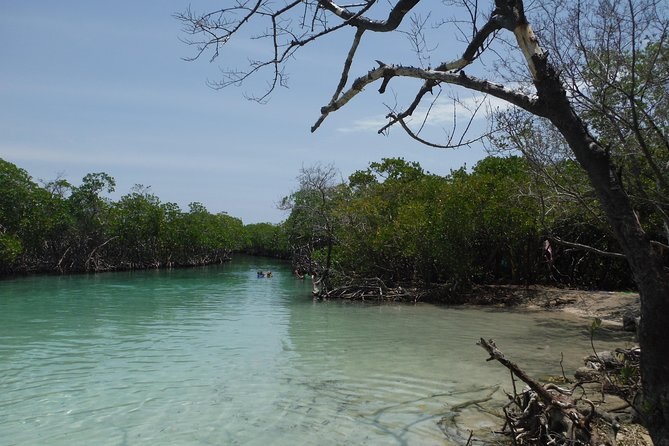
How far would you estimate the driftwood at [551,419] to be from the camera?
13.4ft

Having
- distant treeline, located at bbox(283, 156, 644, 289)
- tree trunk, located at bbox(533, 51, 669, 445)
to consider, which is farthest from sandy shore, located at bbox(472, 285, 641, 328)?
tree trunk, located at bbox(533, 51, 669, 445)

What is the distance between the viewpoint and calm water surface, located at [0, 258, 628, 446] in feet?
18.4

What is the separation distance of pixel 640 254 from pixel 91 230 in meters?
34.3

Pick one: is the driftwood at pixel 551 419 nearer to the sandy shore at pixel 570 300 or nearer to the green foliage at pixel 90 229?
the sandy shore at pixel 570 300

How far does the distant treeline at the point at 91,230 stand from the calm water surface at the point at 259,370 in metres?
11.4

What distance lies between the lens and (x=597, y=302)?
578 inches

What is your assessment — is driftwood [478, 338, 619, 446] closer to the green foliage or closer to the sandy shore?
the sandy shore

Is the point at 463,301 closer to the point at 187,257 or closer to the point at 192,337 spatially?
the point at 192,337

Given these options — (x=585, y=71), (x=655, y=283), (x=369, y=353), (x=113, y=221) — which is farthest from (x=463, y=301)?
(x=113, y=221)

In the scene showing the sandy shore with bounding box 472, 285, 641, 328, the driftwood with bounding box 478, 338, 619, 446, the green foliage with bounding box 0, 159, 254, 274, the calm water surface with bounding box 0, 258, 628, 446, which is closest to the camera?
the driftwood with bounding box 478, 338, 619, 446

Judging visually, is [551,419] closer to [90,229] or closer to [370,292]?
[370,292]

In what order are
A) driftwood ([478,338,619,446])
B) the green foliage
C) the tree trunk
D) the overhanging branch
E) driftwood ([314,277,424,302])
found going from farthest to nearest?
the green foliage
driftwood ([314,277,424,302])
driftwood ([478,338,619,446])
the overhanging branch
the tree trunk

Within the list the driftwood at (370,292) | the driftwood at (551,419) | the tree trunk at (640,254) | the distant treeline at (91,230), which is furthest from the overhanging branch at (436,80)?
the distant treeline at (91,230)

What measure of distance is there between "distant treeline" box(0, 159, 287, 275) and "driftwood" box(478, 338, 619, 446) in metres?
25.5
